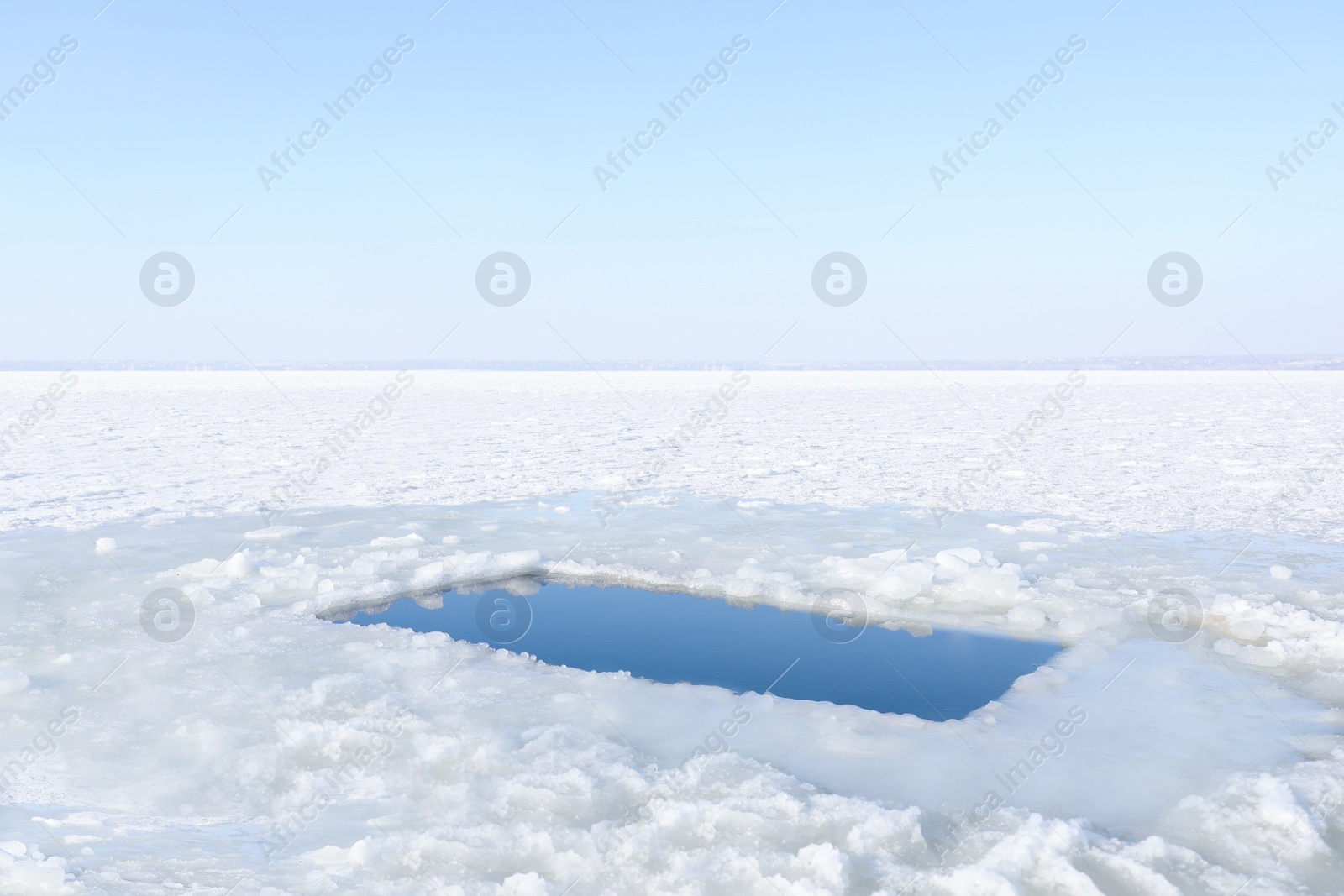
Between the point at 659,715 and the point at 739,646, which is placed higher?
the point at 739,646

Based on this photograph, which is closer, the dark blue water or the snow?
the snow

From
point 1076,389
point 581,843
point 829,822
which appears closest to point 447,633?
point 581,843

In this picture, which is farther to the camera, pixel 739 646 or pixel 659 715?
pixel 739 646

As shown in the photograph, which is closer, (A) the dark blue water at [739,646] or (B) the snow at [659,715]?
(B) the snow at [659,715]

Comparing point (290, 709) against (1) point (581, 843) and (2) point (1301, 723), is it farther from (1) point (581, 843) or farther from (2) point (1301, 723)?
(2) point (1301, 723)
